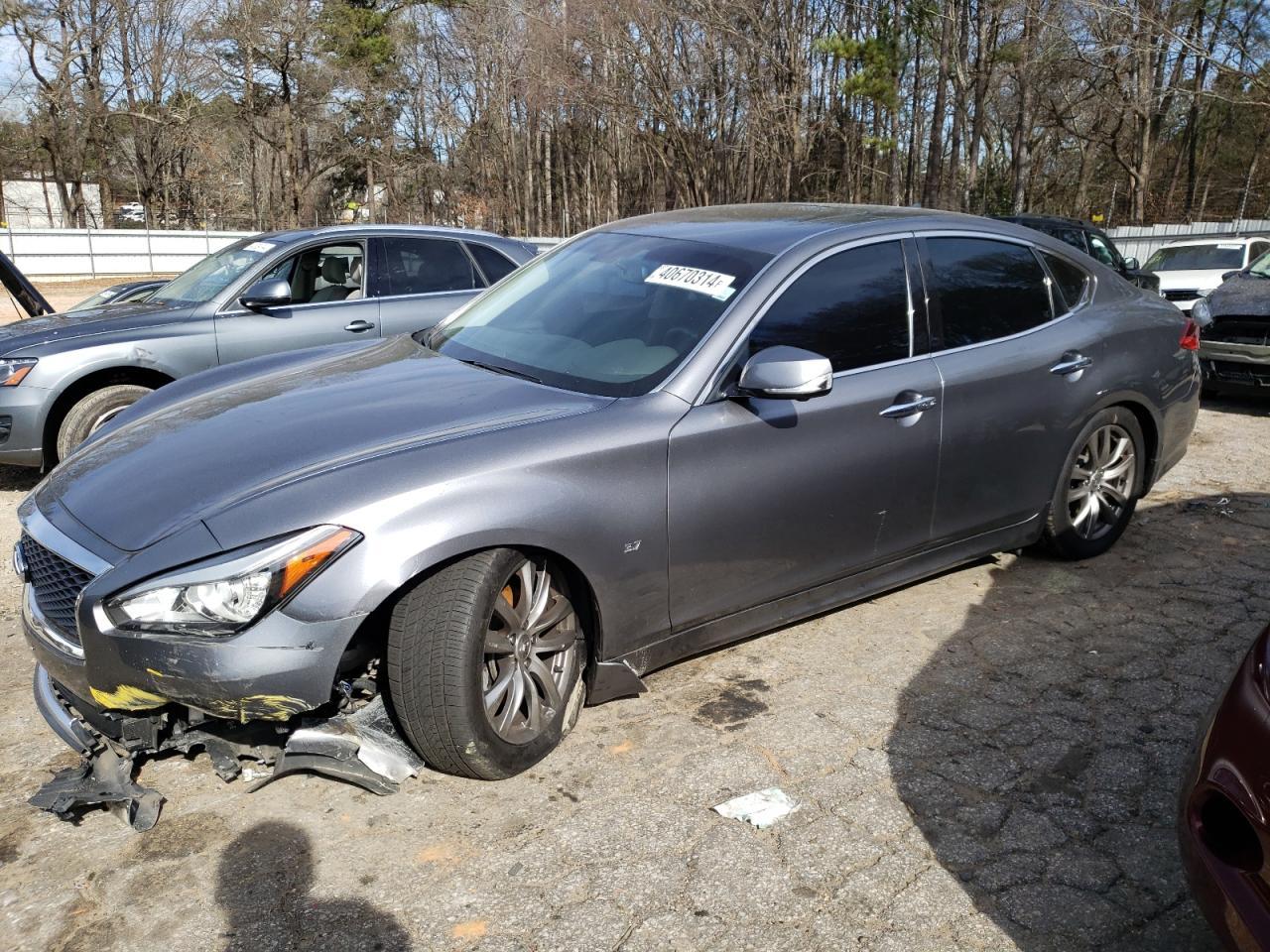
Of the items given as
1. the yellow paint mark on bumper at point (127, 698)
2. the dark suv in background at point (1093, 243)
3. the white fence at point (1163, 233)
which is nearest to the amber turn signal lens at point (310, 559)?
the yellow paint mark on bumper at point (127, 698)

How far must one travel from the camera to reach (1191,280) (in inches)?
562

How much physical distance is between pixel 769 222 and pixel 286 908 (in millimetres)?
2994

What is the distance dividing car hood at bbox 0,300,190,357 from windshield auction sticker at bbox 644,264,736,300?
4.10m

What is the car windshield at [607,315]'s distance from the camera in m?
3.52

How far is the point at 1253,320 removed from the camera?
348 inches

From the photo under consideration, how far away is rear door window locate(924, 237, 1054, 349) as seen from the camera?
4.14 metres

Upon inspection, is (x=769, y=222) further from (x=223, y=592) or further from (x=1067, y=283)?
(x=223, y=592)

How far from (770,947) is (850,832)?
1.80 feet

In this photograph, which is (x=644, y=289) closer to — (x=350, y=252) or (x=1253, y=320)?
(x=350, y=252)

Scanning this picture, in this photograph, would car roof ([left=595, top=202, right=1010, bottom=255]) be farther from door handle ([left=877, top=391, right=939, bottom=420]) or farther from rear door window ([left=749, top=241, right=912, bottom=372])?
door handle ([left=877, top=391, right=939, bottom=420])

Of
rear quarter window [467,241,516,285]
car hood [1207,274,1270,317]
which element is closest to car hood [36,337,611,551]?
rear quarter window [467,241,516,285]

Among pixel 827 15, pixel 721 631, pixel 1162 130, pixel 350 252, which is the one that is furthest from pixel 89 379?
pixel 1162 130

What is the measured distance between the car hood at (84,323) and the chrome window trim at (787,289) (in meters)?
4.55

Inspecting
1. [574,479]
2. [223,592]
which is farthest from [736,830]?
[223,592]
